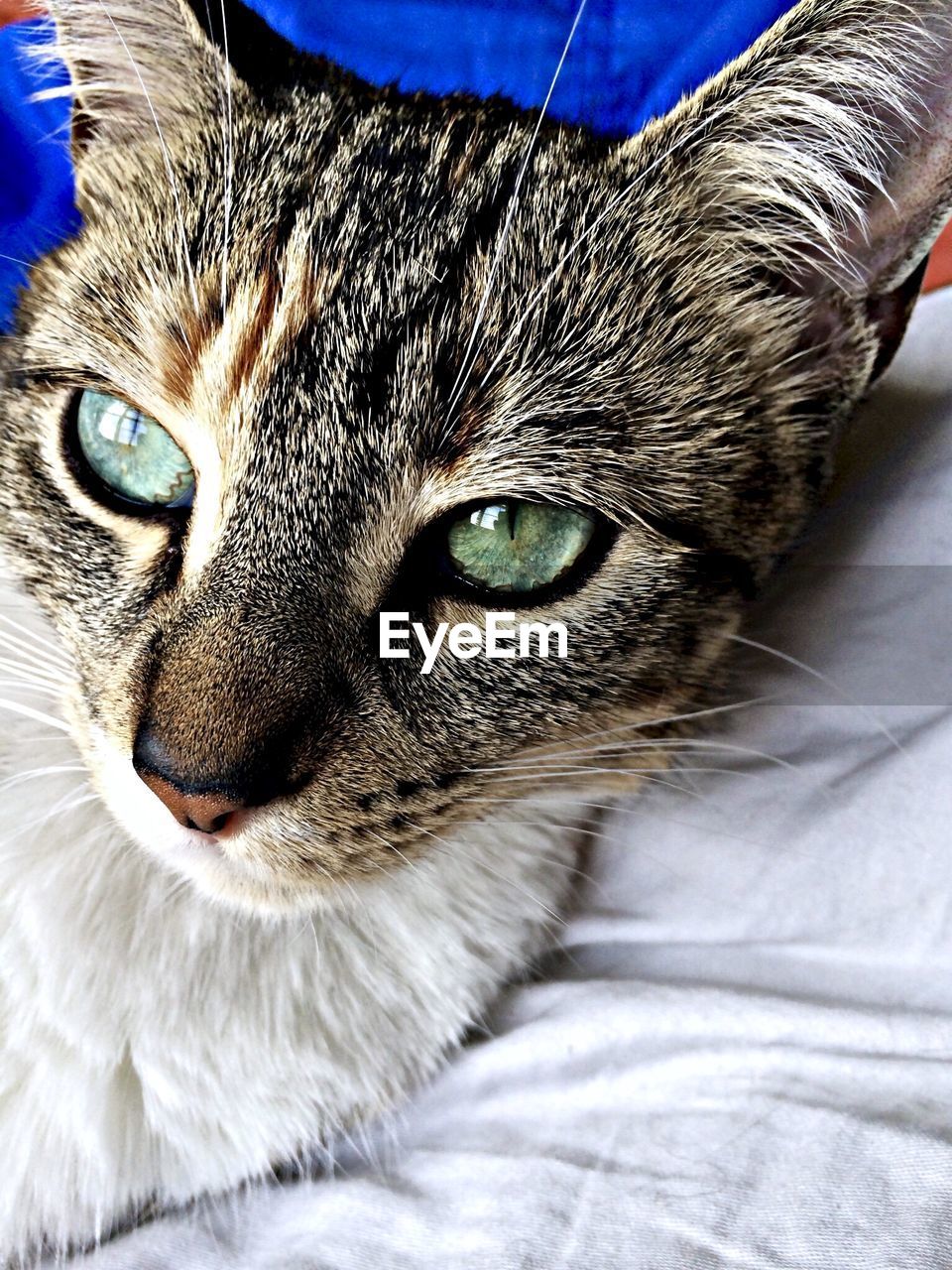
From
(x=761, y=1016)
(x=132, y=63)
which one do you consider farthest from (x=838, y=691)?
(x=132, y=63)

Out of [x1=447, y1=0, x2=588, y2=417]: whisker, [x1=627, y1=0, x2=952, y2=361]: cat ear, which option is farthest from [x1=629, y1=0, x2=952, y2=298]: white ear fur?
[x1=447, y1=0, x2=588, y2=417]: whisker

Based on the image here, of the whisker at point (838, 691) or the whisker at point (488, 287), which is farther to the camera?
the whisker at point (838, 691)

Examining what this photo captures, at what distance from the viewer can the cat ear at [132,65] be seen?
929 millimetres

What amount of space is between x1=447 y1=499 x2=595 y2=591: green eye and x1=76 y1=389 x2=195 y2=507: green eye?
25 cm

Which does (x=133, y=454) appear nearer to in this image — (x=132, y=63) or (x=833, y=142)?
(x=132, y=63)

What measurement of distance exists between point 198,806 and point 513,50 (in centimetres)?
86

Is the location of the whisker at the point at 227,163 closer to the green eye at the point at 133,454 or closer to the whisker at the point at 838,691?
the green eye at the point at 133,454

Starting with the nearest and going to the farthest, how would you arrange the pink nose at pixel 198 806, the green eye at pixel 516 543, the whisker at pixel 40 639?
the pink nose at pixel 198 806
the green eye at pixel 516 543
the whisker at pixel 40 639

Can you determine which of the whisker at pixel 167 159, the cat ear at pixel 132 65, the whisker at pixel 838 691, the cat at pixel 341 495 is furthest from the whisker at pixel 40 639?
the whisker at pixel 838 691

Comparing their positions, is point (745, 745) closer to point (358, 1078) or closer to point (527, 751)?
point (527, 751)

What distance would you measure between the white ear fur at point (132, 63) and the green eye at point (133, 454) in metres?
0.29

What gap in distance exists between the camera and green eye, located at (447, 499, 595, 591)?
849 mm

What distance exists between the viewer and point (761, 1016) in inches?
37.4

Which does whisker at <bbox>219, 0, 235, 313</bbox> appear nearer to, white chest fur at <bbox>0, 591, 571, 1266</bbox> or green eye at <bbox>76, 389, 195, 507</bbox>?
green eye at <bbox>76, 389, 195, 507</bbox>
